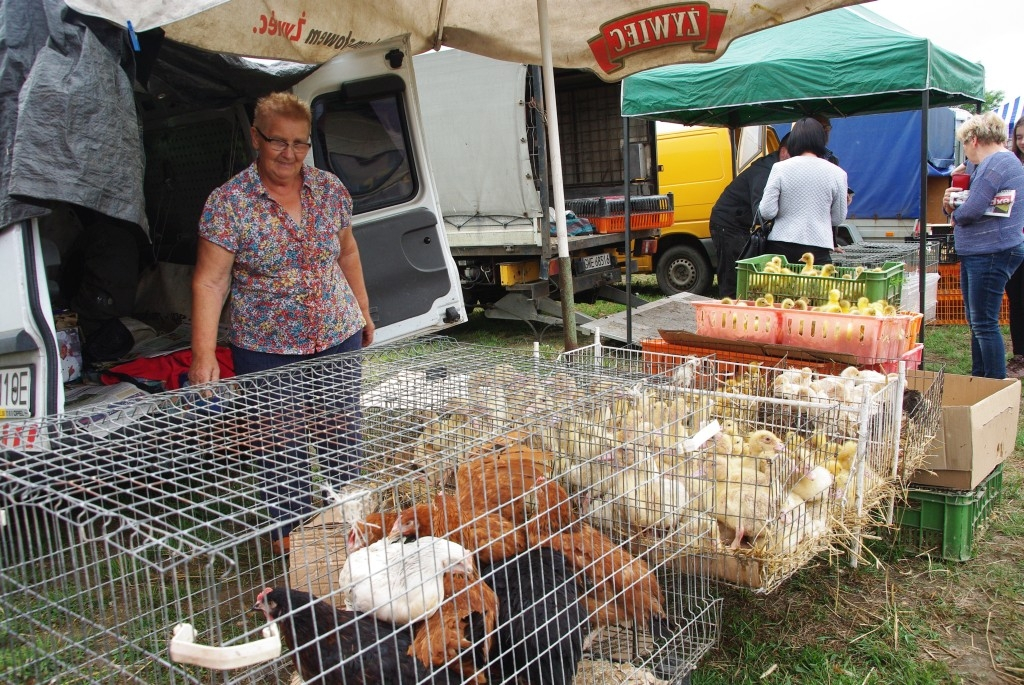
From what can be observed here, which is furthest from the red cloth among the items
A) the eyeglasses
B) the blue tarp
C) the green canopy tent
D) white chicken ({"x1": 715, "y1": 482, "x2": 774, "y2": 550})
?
the blue tarp

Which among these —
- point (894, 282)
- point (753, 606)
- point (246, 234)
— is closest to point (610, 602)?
point (753, 606)

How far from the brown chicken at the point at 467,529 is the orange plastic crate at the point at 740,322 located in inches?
85.5

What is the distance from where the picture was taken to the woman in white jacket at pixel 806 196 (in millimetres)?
5398

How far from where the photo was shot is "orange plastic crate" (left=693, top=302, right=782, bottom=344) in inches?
153

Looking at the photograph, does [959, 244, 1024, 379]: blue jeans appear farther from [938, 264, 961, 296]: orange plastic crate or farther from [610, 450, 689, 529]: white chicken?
[610, 450, 689, 529]: white chicken

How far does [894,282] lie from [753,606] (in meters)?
2.24

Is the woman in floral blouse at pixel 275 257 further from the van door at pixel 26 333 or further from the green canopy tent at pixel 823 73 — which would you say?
the green canopy tent at pixel 823 73

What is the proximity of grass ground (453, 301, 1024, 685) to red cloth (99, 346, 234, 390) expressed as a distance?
2.89 metres

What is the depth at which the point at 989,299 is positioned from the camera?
209 inches

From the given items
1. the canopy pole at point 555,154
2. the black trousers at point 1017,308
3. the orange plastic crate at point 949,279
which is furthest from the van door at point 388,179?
the orange plastic crate at point 949,279

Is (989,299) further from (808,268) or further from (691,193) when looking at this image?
(691,193)

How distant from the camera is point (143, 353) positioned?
4.54 m

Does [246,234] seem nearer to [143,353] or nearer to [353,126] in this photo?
[353,126]

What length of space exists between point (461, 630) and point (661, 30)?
3.37m
